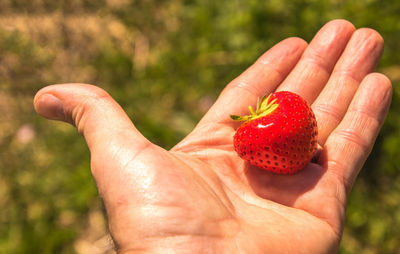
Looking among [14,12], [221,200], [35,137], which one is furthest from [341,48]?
[14,12]

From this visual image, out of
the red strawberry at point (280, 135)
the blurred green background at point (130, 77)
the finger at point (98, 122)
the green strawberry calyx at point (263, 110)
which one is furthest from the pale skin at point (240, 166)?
the blurred green background at point (130, 77)

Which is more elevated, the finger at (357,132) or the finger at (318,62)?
the finger at (318,62)

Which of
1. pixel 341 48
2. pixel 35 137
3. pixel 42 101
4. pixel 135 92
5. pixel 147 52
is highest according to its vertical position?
pixel 341 48

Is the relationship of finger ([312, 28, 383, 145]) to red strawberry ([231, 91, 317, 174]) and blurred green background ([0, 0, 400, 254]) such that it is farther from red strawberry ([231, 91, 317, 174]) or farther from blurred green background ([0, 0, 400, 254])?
blurred green background ([0, 0, 400, 254])

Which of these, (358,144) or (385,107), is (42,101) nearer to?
(358,144)

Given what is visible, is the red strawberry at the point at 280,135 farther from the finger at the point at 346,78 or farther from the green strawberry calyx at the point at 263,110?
the finger at the point at 346,78

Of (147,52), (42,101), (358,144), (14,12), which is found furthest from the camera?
(14,12)

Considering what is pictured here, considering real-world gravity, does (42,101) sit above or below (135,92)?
above
